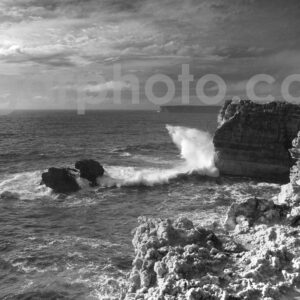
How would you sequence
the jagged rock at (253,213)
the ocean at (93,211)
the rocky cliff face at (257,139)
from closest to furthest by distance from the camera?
1. the jagged rock at (253,213)
2. the ocean at (93,211)
3. the rocky cliff face at (257,139)

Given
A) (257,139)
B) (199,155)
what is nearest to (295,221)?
(257,139)

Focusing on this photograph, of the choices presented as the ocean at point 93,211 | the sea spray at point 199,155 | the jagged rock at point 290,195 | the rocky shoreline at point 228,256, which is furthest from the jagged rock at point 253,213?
the sea spray at point 199,155

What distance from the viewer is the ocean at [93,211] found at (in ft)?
77.0

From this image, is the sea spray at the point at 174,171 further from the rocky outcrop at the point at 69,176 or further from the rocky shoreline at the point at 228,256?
the rocky shoreline at the point at 228,256

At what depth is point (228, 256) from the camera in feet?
54.1

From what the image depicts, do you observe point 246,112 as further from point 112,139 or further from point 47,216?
point 112,139

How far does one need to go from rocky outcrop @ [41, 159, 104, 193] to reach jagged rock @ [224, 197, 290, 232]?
27.6 metres

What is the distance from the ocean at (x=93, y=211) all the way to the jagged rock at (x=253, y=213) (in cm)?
628

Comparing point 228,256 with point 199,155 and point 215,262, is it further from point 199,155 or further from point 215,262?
point 199,155

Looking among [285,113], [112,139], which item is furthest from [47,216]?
[112,139]

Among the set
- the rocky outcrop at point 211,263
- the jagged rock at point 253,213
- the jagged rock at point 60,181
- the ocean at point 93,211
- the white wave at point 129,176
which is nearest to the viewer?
the rocky outcrop at point 211,263

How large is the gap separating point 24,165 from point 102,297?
45954 mm

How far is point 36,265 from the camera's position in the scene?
25.6 metres

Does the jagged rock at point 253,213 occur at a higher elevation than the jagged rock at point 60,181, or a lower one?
higher
